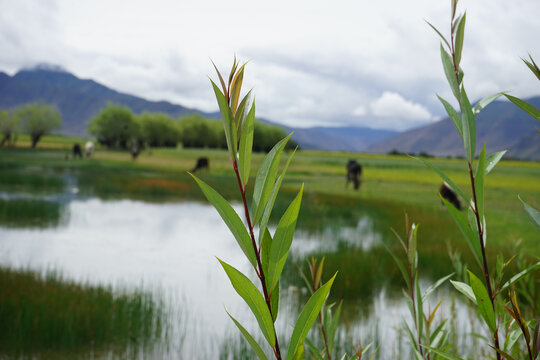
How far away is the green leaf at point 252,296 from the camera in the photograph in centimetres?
54

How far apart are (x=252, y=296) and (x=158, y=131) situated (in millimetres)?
69431

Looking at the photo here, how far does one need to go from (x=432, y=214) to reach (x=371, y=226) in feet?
12.0

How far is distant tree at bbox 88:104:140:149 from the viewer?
2475 inches

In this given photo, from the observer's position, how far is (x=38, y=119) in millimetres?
58594

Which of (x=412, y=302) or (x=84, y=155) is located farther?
(x=84, y=155)

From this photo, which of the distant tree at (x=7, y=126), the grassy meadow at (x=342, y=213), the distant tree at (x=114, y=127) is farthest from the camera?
the distant tree at (x=114, y=127)

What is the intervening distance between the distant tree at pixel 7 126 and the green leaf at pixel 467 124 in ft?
197

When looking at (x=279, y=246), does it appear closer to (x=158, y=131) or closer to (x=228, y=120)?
(x=228, y=120)

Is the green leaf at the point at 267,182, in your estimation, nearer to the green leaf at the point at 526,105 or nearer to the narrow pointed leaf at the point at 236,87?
the narrow pointed leaf at the point at 236,87

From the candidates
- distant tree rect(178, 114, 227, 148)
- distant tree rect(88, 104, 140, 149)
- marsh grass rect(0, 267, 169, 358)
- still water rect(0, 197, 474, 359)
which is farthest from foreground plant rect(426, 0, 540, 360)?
distant tree rect(178, 114, 227, 148)

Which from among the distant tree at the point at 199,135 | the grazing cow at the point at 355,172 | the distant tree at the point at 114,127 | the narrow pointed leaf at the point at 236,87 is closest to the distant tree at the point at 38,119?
the distant tree at the point at 114,127

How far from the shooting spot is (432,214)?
17500mm

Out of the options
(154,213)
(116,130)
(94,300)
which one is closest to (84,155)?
(116,130)

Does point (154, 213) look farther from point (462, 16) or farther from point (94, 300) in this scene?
point (462, 16)
